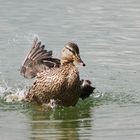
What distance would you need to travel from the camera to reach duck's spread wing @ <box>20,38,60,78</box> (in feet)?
48.0

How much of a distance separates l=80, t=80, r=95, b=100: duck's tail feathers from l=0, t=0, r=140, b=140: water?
11 cm

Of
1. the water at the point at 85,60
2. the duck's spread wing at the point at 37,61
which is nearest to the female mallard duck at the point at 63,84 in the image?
the water at the point at 85,60

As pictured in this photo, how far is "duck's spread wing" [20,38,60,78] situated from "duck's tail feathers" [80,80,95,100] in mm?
565

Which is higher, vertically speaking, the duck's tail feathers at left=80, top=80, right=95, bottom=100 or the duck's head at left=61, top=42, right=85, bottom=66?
the duck's head at left=61, top=42, right=85, bottom=66

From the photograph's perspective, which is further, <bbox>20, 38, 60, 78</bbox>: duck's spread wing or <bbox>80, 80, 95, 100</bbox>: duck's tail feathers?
<bbox>20, 38, 60, 78</bbox>: duck's spread wing

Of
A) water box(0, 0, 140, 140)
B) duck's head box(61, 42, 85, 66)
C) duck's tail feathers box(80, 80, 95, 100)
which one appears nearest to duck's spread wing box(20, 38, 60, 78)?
water box(0, 0, 140, 140)

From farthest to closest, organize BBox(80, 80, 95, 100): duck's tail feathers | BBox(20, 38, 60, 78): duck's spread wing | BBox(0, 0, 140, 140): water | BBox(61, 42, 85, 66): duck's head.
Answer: BBox(20, 38, 60, 78): duck's spread wing
BBox(80, 80, 95, 100): duck's tail feathers
BBox(61, 42, 85, 66): duck's head
BBox(0, 0, 140, 140): water

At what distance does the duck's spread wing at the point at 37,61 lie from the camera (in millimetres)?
14643

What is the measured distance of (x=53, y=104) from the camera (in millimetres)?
13680

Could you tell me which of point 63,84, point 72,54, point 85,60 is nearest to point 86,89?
point 63,84

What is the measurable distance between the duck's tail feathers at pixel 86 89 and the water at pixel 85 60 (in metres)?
0.11

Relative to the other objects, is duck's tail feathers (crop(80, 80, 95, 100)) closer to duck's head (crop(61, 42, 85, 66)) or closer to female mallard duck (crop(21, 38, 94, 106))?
female mallard duck (crop(21, 38, 94, 106))

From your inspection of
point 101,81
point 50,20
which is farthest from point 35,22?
point 101,81

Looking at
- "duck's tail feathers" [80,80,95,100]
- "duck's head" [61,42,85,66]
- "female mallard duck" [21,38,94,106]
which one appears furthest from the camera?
"duck's tail feathers" [80,80,95,100]
